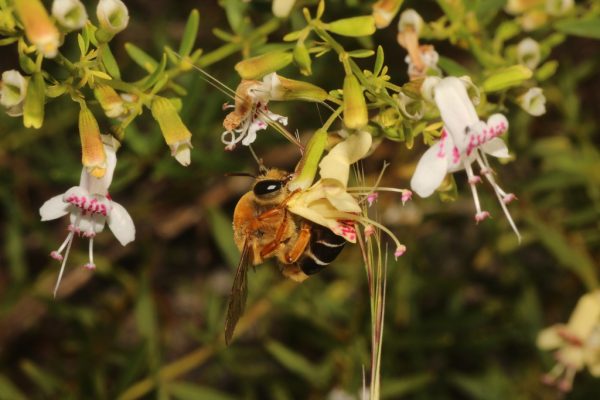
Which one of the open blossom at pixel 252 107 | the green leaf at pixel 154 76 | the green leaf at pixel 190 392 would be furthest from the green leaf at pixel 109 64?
the green leaf at pixel 190 392

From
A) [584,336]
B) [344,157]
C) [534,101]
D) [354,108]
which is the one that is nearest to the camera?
[354,108]

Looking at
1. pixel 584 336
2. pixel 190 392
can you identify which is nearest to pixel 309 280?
pixel 190 392

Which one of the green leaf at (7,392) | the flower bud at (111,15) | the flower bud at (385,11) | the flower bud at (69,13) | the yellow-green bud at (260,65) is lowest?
the green leaf at (7,392)

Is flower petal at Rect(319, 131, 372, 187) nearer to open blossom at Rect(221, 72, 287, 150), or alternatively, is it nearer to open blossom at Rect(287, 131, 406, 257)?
open blossom at Rect(287, 131, 406, 257)

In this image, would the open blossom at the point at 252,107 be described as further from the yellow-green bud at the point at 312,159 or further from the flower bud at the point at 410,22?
the flower bud at the point at 410,22

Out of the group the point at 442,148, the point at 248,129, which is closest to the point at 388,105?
the point at 442,148

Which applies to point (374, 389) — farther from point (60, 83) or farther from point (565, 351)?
point (565, 351)

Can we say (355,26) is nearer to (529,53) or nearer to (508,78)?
(508,78)
